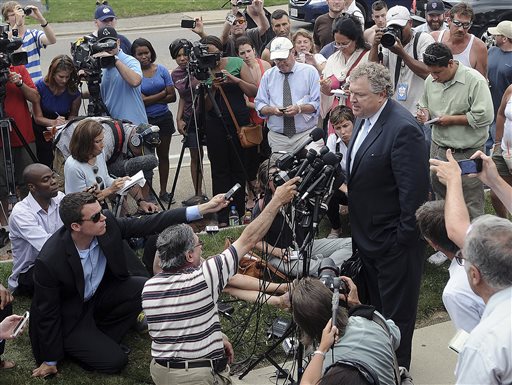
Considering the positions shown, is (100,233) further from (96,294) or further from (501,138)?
(501,138)

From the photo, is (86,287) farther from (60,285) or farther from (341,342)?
(341,342)

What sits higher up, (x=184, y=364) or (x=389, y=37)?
(x=389, y=37)

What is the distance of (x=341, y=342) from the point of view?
4.05 meters

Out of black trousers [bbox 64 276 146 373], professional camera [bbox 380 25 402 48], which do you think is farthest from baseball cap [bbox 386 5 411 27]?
black trousers [bbox 64 276 146 373]

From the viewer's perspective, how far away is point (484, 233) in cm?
338

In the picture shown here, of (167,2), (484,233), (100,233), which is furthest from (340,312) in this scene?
(167,2)

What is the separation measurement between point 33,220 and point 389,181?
289cm

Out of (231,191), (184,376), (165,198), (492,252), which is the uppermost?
(492,252)

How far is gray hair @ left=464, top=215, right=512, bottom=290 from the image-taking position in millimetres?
3271

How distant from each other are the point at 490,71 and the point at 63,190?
189 inches

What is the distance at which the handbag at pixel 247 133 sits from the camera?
8211 mm

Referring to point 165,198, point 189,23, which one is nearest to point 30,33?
point 189,23

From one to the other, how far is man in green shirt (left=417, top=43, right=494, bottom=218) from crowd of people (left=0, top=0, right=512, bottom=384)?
2 centimetres

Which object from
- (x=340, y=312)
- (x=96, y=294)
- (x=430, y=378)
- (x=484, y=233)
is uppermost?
(x=484, y=233)
